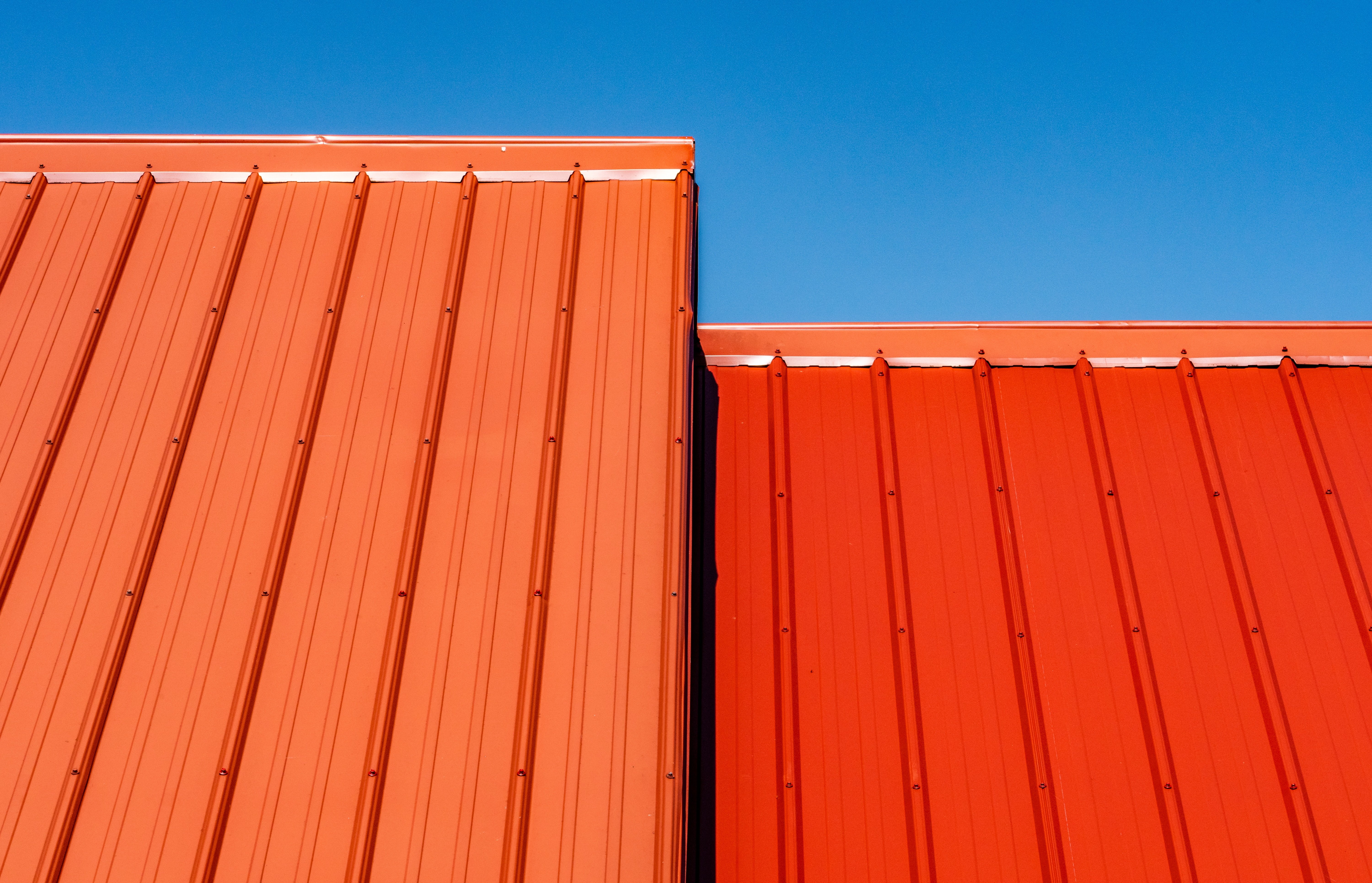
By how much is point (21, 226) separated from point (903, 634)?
4647 mm

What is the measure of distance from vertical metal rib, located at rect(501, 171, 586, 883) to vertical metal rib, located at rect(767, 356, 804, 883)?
4.06 feet

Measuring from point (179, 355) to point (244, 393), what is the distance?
399 mm

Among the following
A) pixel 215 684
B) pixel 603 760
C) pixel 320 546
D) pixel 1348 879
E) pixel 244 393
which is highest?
pixel 244 393

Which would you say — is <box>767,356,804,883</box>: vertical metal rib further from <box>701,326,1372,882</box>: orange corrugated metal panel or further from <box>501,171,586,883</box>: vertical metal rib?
<box>501,171,586,883</box>: vertical metal rib

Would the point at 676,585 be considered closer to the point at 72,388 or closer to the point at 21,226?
the point at 72,388

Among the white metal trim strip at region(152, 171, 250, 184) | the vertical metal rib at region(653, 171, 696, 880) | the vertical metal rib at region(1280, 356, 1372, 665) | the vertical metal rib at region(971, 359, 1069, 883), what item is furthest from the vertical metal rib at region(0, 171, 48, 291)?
the vertical metal rib at region(1280, 356, 1372, 665)

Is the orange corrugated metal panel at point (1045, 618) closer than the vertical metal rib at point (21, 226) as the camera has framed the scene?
Yes

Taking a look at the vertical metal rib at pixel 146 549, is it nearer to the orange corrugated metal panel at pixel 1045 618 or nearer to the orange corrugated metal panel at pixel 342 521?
the orange corrugated metal panel at pixel 342 521

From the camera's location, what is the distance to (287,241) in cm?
429

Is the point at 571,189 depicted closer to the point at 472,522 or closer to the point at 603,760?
the point at 472,522

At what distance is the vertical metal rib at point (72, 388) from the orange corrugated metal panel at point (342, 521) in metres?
0.01

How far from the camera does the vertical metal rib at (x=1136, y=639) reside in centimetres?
357

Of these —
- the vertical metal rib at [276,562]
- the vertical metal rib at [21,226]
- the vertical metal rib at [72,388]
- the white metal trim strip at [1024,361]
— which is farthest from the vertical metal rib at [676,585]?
the vertical metal rib at [21,226]

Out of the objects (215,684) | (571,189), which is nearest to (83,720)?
(215,684)
